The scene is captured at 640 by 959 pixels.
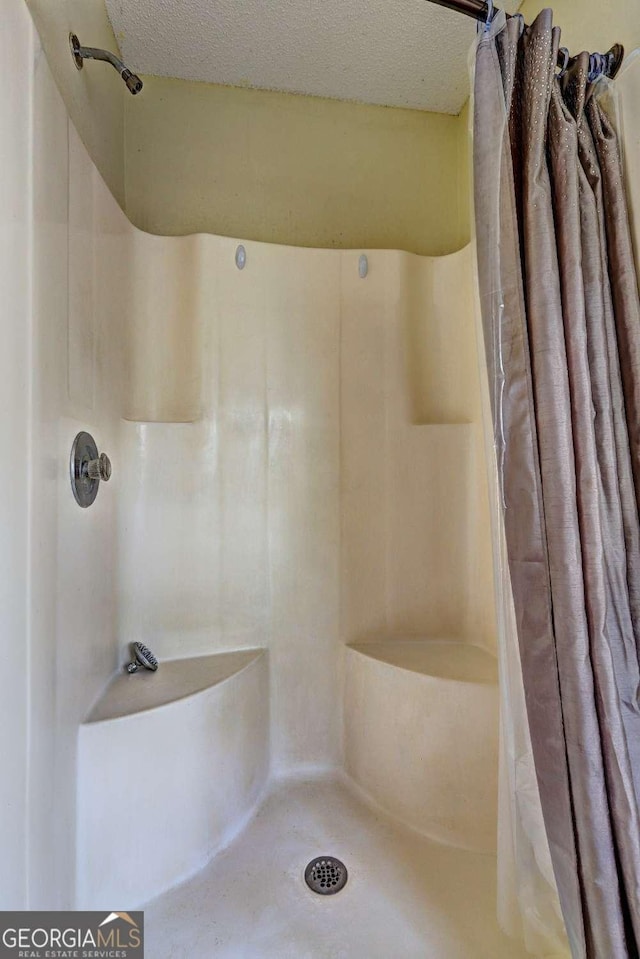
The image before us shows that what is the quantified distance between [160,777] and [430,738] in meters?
0.75

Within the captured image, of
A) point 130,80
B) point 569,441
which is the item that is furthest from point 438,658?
point 130,80

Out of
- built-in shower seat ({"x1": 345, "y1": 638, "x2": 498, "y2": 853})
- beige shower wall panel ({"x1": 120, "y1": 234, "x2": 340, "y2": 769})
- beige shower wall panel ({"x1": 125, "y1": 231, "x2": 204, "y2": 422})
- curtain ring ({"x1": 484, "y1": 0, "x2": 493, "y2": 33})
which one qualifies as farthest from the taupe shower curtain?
beige shower wall panel ({"x1": 125, "y1": 231, "x2": 204, "y2": 422})

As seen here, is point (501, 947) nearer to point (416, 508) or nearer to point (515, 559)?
point (515, 559)

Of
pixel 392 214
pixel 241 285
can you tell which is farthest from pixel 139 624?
pixel 392 214

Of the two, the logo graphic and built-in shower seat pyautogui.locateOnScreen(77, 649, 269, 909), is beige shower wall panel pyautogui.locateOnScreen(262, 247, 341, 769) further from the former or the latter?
the logo graphic

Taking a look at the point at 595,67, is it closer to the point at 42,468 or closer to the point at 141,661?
the point at 42,468

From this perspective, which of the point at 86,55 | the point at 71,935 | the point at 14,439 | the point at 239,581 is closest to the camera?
the point at 14,439

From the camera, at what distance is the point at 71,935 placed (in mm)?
885

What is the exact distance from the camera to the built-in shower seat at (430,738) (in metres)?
1.29

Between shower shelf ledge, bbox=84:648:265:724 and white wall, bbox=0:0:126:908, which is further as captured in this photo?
shower shelf ledge, bbox=84:648:265:724

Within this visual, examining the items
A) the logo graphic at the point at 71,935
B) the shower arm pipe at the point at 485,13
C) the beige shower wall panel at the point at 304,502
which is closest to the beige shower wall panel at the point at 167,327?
the beige shower wall panel at the point at 304,502

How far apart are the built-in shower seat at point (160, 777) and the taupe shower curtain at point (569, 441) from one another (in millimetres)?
859

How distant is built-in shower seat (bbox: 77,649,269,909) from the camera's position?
3.40 feet

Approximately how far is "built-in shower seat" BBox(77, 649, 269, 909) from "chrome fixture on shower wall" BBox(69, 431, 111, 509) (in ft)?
1.71
